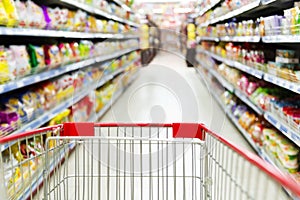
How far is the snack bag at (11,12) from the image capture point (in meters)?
2.24

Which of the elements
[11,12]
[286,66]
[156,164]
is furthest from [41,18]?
[286,66]

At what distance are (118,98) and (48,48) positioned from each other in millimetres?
3337

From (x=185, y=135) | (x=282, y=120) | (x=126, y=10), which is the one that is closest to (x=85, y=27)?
(x=282, y=120)

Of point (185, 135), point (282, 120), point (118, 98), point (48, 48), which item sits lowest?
point (118, 98)

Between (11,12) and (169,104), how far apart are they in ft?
8.70

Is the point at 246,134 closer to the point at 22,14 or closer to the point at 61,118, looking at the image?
the point at 61,118

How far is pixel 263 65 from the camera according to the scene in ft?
10.9

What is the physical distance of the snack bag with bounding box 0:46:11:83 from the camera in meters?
2.15

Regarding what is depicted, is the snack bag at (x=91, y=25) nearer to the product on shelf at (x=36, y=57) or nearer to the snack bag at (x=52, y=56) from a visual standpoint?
the product on shelf at (x=36, y=57)

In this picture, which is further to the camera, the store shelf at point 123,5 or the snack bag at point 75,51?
the store shelf at point 123,5

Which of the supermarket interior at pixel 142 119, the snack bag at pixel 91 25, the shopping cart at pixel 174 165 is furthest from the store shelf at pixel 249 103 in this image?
the snack bag at pixel 91 25

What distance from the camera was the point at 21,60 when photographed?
257cm

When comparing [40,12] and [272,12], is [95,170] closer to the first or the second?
[40,12]

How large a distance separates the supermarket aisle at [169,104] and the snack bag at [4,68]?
29.8 inches
